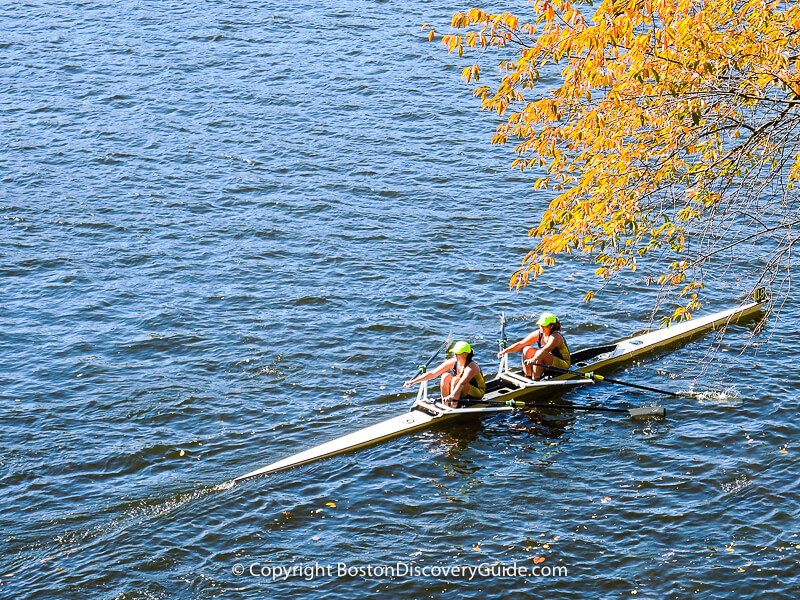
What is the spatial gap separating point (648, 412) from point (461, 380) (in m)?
3.72

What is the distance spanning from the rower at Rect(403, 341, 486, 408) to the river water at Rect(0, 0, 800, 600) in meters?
0.61

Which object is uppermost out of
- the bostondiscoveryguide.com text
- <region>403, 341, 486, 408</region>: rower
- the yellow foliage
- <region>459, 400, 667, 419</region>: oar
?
the yellow foliage

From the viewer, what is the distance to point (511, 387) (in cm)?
1998

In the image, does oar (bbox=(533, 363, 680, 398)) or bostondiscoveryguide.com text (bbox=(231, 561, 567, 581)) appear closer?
bostondiscoveryguide.com text (bbox=(231, 561, 567, 581))

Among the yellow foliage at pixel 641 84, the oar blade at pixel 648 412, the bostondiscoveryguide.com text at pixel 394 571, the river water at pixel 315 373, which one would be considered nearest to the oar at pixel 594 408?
the oar blade at pixel 648 412

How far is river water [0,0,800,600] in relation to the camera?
49.3ft

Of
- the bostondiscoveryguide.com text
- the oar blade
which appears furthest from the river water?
the oar blade

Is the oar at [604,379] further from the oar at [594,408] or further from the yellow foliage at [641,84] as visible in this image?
the yellow foliage at [641,84]

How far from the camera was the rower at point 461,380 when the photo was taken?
19.0 metres

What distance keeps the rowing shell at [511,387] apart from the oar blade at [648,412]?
1231 millimetres

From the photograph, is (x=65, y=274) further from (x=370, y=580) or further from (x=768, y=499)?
(x=768, y=499)

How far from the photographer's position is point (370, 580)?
575 inches

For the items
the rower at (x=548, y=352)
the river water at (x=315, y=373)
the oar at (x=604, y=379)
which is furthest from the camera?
the rower at (x=548, y=352)

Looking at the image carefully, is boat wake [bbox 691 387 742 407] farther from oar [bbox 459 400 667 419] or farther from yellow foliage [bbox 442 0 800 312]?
yellow foliage [bbox 442 0 800 312]
